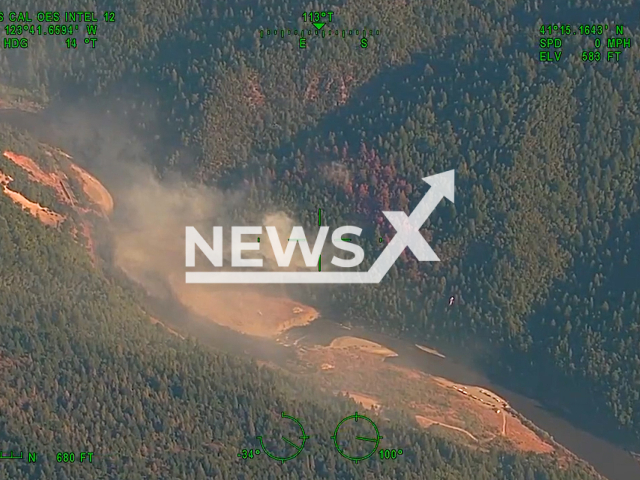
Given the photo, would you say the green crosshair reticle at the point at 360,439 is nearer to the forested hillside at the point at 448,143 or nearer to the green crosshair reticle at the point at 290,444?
the green crosshair reticle at the point at 290,444

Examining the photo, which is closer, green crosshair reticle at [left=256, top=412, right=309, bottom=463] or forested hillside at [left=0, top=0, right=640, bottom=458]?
green crosshair reticle at [left=256, top=412, right=309, bottom=463]

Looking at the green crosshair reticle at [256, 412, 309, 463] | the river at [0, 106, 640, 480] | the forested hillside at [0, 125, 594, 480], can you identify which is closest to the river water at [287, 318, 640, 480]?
the river at [0, 106, 640, 480]

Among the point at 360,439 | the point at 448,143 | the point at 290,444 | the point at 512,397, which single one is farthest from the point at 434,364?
the point at 290,444

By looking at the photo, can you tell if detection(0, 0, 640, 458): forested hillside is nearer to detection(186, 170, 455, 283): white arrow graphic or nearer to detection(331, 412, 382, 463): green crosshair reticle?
detection(186, 170, 455, 283): white arrow graphic

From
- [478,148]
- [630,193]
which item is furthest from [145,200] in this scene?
[630,193]

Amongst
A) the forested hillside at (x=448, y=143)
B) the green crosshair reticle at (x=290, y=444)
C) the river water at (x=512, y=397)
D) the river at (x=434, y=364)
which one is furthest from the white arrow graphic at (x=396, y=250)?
the green crosshair reticle at (x=290, y=444)

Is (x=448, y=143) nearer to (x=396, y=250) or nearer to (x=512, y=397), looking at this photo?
(x=396, y=250)
